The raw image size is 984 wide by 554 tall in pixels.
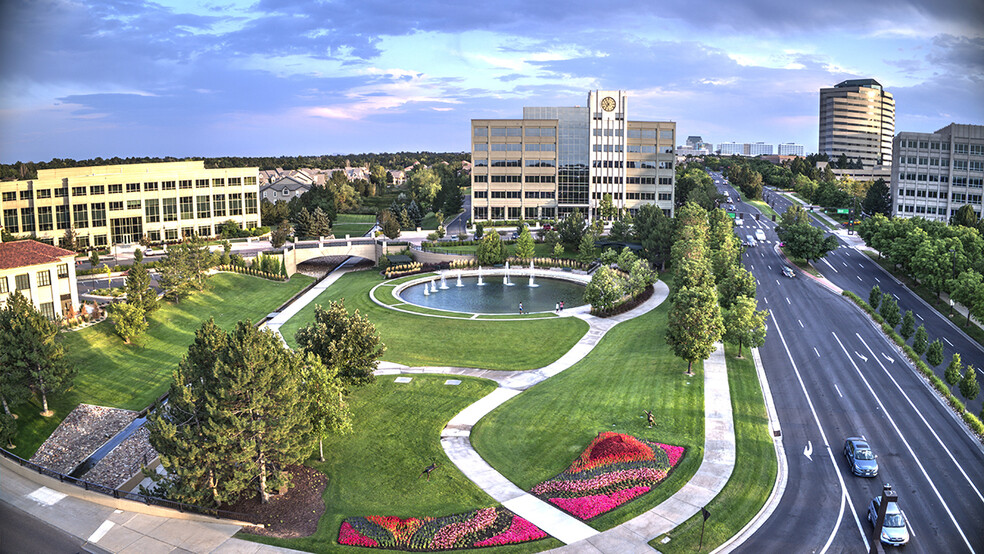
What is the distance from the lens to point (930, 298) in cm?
7350

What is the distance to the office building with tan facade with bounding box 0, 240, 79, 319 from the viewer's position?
2104 inches

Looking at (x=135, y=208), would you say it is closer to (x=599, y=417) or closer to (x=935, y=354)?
(x=599, y=417)

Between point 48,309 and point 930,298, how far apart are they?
87049mm

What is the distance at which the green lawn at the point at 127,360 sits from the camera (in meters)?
43.4

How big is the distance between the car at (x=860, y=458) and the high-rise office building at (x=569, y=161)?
98560mm

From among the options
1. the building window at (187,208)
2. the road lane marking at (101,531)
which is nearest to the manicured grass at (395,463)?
the road lane marking at (101,531)

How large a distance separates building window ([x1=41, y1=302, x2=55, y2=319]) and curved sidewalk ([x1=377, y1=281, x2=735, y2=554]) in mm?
29126

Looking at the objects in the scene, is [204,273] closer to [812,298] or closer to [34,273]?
[34,273]

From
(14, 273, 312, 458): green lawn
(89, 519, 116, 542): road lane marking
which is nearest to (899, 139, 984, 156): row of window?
(14, 273, 312, 458): green lawn

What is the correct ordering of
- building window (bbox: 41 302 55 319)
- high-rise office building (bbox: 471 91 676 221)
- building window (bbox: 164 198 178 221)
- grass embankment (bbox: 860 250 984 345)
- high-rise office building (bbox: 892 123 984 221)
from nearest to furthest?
building window (bbox: 41 302 55 319) → grass embankment (bbox: 860 250 984 345) → building window (bbox: 164 198 178 221) → high-rise office building (bbox: 892 123 984 221) → high-rise office building (bbox: 471 91 676 221)

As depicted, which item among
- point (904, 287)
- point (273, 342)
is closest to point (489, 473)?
point (273, 342)

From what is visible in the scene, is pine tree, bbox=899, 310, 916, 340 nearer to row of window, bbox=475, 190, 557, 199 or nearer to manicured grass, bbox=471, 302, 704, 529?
manicured grass, bbox=471, 302, 704, 529

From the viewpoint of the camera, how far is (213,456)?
29.6 m

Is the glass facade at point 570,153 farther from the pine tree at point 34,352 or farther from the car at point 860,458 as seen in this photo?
the pine tree at point 34,352
